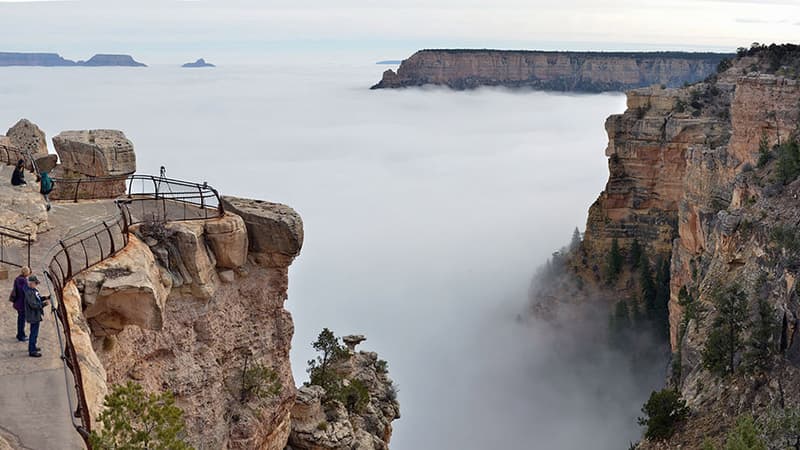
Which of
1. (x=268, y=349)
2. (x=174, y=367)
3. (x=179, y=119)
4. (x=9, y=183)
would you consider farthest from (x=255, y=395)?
(x=179, y=119)

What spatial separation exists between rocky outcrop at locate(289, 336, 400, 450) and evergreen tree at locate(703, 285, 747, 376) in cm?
1080

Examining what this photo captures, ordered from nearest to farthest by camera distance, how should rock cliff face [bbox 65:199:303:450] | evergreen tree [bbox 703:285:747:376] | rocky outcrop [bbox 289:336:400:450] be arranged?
rock cliff face [bbox 65:199:303:450]
rocky outcrop [bbox 289:336:400:450]
evergreen tree [bbox 703:285:747:376]

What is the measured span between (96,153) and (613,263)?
1920 inches

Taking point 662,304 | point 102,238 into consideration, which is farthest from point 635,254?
point 102,238

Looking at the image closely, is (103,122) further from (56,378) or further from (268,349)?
(56,378)

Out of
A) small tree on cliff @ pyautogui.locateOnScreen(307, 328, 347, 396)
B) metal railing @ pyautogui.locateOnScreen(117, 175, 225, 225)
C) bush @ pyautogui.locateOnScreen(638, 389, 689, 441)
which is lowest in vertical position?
bush @ pyautogui.locateOnScreen(638, 389, 689, 441)

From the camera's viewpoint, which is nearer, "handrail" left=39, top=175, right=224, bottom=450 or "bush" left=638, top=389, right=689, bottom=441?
"handrail" left=39, top=175, right=224, bottom=450

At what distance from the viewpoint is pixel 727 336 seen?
92.3ft

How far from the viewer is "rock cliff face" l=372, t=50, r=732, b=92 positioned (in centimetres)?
13138

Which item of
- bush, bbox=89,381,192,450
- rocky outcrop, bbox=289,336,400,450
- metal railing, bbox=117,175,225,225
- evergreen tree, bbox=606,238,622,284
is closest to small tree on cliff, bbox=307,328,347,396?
rocky outcrop, bbox=289,336,400,450

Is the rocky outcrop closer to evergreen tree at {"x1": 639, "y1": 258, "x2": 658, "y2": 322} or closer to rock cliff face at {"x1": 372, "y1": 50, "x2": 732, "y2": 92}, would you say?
evergreen tree at {"x1": 639, "y1": 258, "x2": 658, "y2": 322}

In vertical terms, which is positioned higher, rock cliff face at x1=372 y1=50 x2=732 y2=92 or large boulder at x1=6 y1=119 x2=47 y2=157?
rock cliff face at x1=372 y1=50 x2=732 y2=92

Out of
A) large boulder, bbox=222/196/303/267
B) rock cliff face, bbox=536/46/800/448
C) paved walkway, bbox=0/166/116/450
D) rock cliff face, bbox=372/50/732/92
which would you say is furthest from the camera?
rock cliff face, bbox=372/50/732/92

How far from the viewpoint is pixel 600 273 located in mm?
65562
